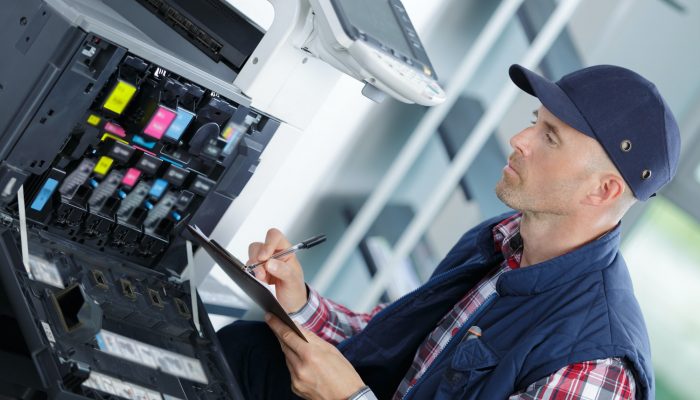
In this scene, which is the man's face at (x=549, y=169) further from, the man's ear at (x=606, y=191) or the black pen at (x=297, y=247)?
the black pen at (x=297, y=247)

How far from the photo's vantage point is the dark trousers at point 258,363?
6.89 feet

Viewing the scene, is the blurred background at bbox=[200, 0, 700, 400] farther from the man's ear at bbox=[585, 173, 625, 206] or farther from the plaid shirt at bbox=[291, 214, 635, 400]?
the man's ear at bbox=[585, 173, 625, 206]

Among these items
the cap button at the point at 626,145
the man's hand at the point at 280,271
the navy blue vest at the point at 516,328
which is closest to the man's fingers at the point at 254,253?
the man's hand at the point at 280,271

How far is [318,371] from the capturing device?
5.99 feet

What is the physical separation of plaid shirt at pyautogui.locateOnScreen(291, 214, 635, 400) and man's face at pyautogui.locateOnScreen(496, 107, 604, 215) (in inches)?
6.0

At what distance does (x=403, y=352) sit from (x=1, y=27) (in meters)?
1.02

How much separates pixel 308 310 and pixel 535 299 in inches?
19.8

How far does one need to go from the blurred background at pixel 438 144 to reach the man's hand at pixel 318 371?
59 cm

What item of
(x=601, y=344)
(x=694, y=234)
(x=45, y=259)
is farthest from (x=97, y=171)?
(x=694, y=234)

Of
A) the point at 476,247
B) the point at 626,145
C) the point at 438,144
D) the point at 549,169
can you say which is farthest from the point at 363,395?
the point at 438,144

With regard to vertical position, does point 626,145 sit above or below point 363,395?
above

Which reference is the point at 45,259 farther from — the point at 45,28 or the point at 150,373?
the point at 45,28

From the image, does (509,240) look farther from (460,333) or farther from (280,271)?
(280,271)

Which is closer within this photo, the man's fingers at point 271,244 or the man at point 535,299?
the man at point 535,299
